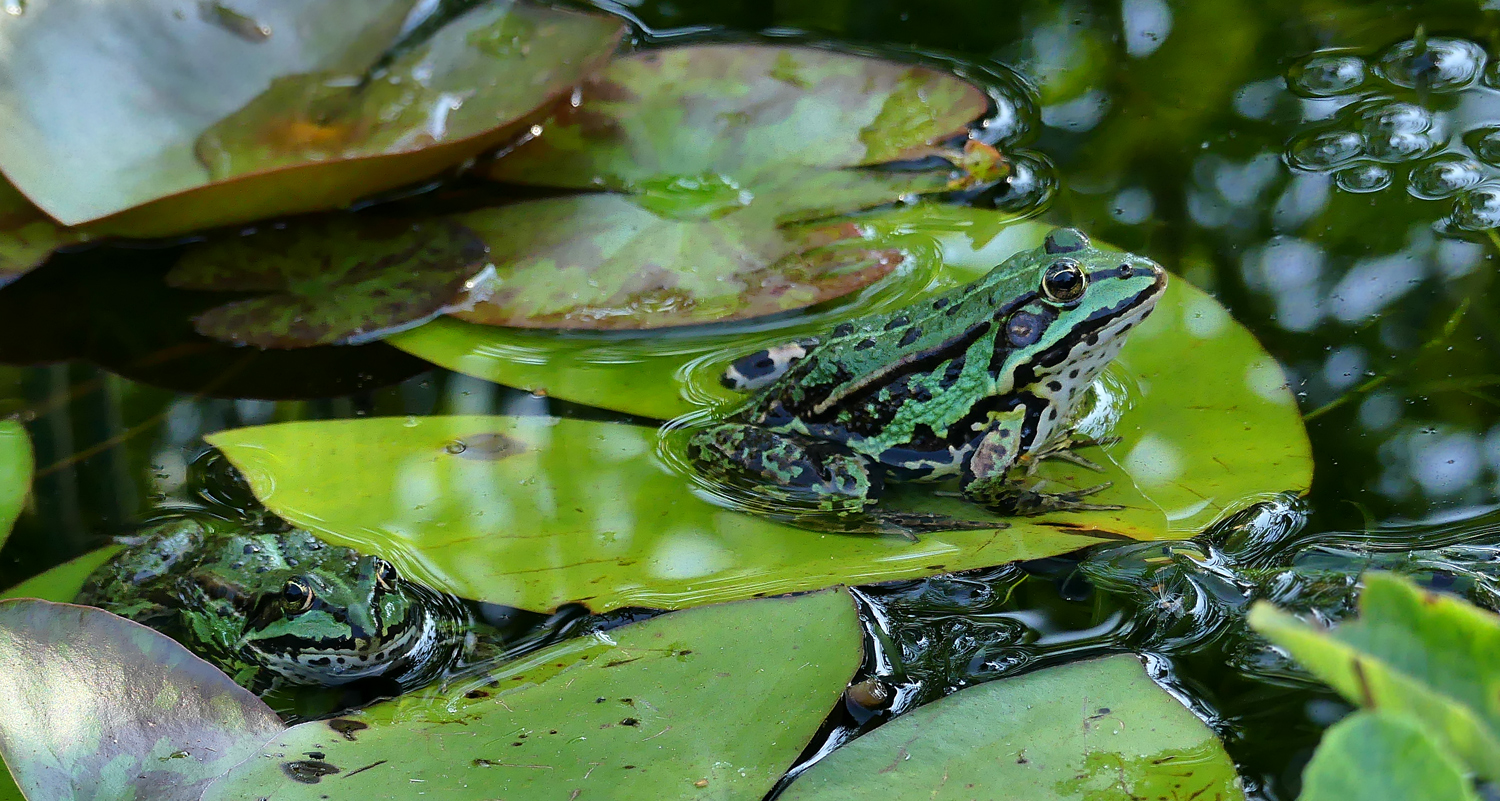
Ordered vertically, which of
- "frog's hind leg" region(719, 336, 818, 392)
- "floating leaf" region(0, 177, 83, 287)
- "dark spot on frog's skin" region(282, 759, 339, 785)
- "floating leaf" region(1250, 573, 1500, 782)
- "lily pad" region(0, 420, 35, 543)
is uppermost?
"floating leaf" region(0, 177, 83, 287)

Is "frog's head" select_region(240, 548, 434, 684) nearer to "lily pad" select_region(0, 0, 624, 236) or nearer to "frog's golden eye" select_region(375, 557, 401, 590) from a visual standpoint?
"frog's golden eye" select_region(375, 557, 401, 590)

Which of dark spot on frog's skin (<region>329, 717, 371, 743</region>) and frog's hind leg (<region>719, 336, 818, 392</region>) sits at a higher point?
dark spot on frog's skin (<region>329, 717, 371, 743</region>)

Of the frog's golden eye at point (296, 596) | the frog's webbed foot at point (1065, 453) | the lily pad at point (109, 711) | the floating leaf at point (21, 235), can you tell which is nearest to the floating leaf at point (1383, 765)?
the lily pad at point (109, 711)

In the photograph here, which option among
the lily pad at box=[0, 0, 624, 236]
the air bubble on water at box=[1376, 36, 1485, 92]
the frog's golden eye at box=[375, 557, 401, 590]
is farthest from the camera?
the air bubble on water at box=[1376, 36, 1485, 92]

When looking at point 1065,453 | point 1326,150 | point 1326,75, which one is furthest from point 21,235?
point 1326,75

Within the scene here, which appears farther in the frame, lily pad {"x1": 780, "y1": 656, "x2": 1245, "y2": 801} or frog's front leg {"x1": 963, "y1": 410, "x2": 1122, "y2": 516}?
frog's front leg {"x1": 963, "y1": 410, "x2": 1122, "y2": 516}

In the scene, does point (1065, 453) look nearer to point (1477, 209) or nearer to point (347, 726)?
point (1477, 209)

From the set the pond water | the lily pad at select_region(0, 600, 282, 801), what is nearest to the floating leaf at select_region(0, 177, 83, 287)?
the pond water

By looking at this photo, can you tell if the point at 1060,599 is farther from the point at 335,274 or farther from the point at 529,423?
the point at 335,274
